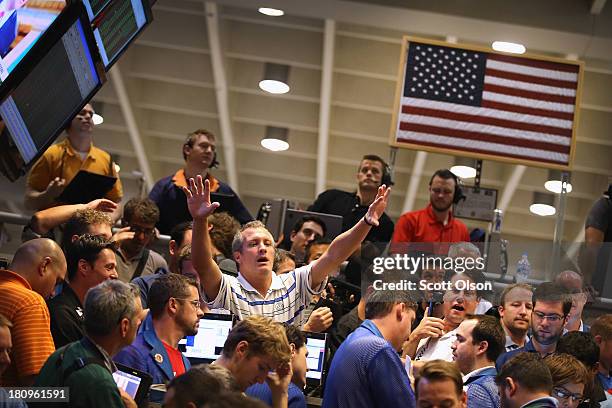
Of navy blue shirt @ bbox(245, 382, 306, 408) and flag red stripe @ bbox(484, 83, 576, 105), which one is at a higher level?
flag red stripe @ bbox(484, 83, 576, 105)

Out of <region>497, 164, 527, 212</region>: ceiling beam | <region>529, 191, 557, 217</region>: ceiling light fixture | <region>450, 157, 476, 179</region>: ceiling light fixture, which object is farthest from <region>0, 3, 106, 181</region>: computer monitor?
<region>529, 191, 557, 217</region>: ceiling light fixture

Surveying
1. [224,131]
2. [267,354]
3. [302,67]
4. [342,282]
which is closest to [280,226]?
[342,282]

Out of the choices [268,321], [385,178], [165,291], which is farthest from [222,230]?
[268,321]

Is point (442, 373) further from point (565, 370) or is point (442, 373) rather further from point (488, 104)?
point (488, 104)

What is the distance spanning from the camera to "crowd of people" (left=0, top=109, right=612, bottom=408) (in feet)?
13.3

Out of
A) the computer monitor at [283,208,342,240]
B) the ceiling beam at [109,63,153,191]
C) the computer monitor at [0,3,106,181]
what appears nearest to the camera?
the computer monitor at [0,3,106,181]

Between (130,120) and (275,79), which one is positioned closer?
(275,79)

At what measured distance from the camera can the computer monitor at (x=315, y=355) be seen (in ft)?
17.9

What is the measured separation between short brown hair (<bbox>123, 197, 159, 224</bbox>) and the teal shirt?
2596mm

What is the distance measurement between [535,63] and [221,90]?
584 cm

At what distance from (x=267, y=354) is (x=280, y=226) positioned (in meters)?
4.36

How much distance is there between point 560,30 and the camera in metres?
10.9

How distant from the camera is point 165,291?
4.87 meters

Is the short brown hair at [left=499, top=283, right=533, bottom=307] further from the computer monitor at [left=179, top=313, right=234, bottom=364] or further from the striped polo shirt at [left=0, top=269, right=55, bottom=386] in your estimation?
the striped polo shirt at [left=0, top=269, right=55, bottom=386]
